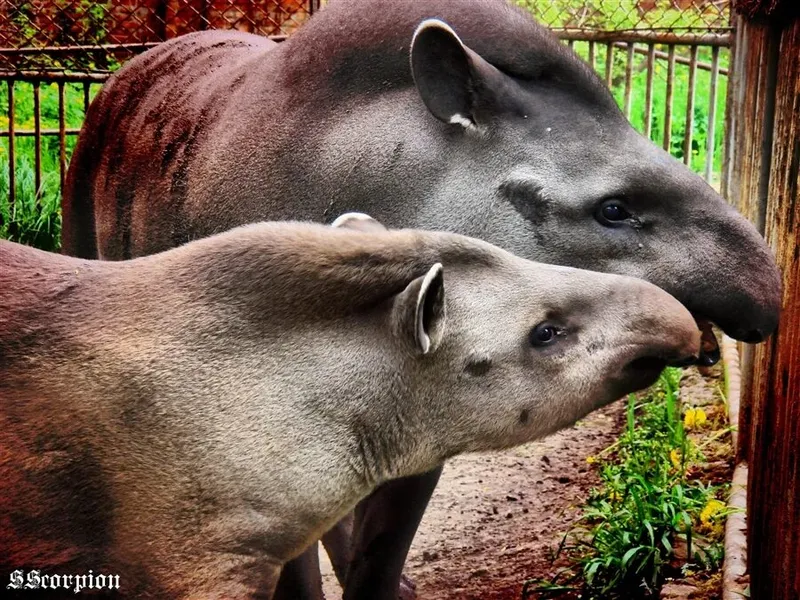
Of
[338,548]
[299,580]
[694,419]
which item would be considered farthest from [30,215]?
[299,580]

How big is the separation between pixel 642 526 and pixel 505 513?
1.20 metres

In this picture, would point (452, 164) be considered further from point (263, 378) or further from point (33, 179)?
point (33, 179)

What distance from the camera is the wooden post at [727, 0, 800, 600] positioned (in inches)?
160

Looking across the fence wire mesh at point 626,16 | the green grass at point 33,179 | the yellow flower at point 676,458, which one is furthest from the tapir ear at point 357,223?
the fence wire mesh at point 626,16

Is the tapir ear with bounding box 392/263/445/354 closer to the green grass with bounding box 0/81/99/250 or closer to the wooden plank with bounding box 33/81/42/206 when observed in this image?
the wooden plank with bounding box 33/81/42/206

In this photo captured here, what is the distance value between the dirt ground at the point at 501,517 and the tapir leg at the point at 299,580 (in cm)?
111

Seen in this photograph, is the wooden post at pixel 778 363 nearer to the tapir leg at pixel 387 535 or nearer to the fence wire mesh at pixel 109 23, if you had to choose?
the tapir leg at pixel 387 535

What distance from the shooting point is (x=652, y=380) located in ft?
12.8

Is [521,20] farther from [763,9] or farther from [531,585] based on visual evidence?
[531,585]

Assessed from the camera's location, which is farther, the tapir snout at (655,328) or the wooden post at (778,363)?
the wooden post at (778,363)

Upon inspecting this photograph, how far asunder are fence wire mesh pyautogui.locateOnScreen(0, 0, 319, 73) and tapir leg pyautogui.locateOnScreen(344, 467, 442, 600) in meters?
4.12

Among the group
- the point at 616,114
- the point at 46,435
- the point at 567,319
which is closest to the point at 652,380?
the point at 567,319

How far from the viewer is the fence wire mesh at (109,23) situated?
8266 millimetres

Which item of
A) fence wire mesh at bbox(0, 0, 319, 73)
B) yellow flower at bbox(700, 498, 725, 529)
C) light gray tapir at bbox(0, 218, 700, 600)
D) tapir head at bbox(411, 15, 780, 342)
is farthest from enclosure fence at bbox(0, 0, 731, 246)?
light gray tapir at bbox(0, 218, 700, 600)
